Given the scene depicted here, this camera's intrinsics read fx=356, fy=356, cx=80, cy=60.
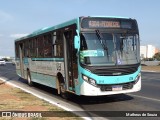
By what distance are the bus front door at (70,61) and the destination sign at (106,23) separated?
905mm

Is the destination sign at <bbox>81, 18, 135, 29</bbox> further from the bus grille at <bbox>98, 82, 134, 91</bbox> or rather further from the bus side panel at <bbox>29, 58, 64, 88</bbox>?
the bus side panel at <bbox>29, 58, 64, 88</bbox>

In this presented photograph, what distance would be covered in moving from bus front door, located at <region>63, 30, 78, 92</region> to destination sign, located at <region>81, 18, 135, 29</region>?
90 centimetres

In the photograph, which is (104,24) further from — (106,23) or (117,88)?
(117,88)

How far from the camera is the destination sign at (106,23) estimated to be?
41.7ft

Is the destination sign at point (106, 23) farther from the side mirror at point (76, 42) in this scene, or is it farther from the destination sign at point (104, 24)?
the side mirror at point (76, 42)

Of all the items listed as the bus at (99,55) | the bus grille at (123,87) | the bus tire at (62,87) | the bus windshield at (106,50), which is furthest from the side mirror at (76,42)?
the bus tire at (62,87)

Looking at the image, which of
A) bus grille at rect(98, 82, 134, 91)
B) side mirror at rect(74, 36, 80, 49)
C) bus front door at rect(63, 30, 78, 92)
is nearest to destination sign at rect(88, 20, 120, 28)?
side mirror at rect(74, 36, 80, 49)

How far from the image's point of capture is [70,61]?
1350 centimetres

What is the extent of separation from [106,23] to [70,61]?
199cm

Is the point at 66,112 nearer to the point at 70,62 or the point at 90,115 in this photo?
the point at 90,115

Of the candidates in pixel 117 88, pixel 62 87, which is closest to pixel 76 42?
pixel 117 88

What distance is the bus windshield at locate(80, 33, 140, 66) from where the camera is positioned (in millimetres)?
12406

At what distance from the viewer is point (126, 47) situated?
42.5ft

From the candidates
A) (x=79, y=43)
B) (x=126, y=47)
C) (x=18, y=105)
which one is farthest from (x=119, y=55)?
(x=18, y=105)
